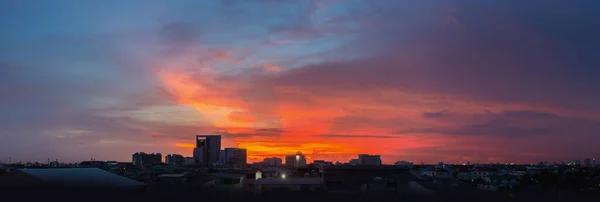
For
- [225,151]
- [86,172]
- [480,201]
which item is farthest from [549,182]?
[225,151]

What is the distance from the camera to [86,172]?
20.6 m

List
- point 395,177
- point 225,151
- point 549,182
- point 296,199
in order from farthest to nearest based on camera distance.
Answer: point 225,151 < point 549,182 < point 395,177 < point 296,199

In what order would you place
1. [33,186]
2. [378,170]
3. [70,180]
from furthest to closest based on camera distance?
[378,170], [70,180], [33,186]

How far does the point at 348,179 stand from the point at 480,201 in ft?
31.0

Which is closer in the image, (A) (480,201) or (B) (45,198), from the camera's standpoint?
(B) (45,198)

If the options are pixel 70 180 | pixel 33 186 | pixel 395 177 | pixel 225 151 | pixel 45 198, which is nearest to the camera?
pixel 45 198

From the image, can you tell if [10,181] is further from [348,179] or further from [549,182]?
[549,182]

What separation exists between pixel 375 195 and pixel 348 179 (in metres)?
7.25

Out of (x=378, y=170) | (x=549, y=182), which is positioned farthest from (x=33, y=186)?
(x=549, y=182)

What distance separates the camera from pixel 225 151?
338 feet

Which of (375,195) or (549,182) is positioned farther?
(549,182)

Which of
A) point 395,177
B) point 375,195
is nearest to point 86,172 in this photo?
point 375,195

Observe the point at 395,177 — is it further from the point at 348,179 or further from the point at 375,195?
the point at 375,195

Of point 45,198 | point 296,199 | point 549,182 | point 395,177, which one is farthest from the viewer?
point 549,182
